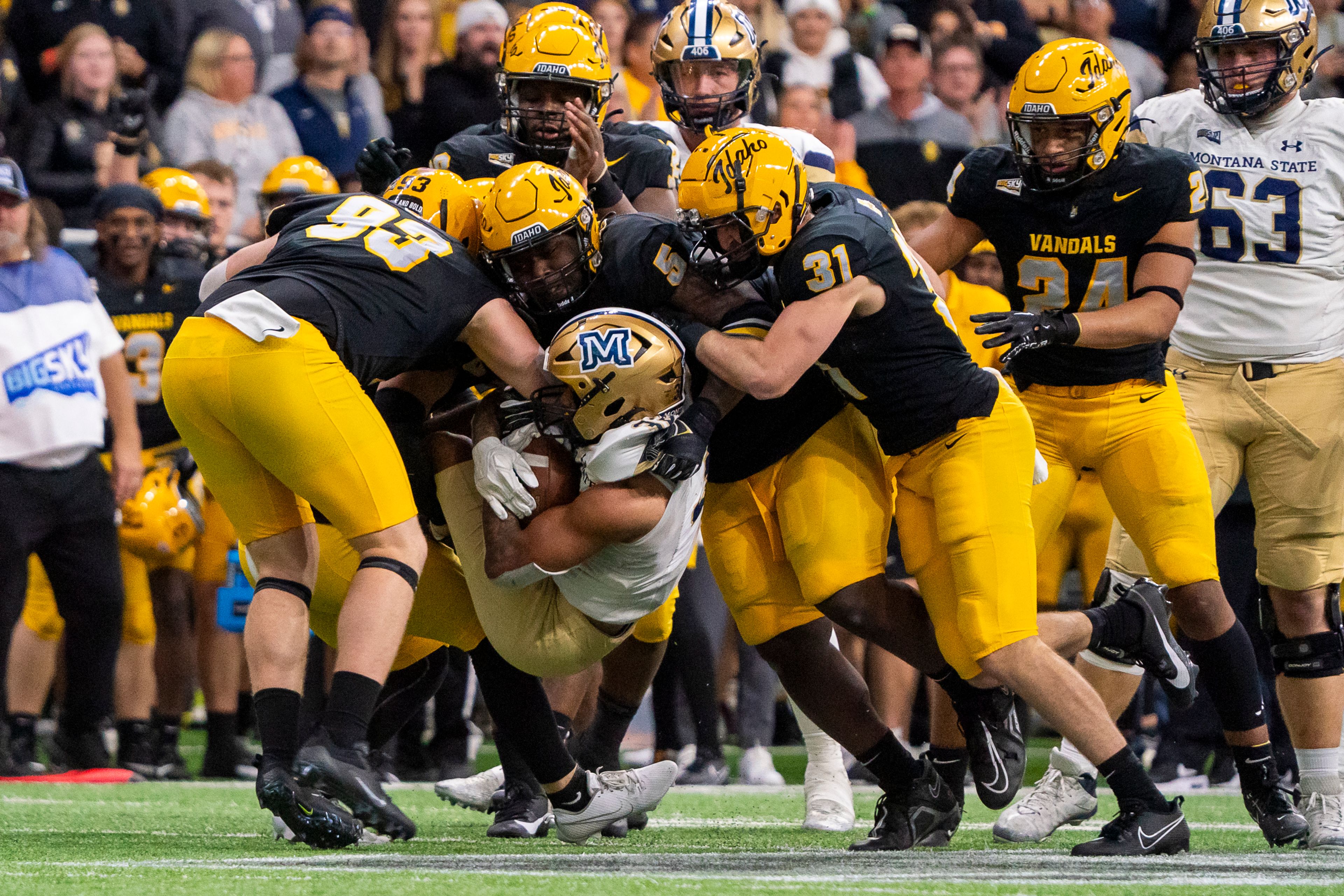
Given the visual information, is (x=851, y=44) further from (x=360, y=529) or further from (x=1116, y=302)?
(x=360, y=529)

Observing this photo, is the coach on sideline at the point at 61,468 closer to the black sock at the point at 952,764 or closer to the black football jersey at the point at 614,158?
the black football jersey at the point at 614,158

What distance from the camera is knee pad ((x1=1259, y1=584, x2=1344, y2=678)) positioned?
4.98 metres

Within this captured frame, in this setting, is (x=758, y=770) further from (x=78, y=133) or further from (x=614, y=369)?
(x=78, y=133)

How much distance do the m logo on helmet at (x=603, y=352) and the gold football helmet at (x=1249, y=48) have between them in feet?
7.25

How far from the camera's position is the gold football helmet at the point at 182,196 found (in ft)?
25.3

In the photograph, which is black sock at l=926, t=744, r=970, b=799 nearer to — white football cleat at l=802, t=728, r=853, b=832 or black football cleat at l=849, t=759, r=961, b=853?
black football cleat at l=849, t=759, r=961, b=853

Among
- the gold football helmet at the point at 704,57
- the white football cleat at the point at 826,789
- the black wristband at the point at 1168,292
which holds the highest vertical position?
the gold football helmet at the point at 704,57

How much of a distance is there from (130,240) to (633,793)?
12.8 feet

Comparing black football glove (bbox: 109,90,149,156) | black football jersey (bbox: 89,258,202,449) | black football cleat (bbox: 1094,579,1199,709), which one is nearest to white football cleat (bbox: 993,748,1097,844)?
black football cleat (bbox: 1094,579,1199,709)

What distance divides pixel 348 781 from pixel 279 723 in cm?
38

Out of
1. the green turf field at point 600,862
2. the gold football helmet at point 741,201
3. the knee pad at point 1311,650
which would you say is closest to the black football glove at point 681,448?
the gold football helmet at point 741,201

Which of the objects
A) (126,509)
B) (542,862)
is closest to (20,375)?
(126,509)

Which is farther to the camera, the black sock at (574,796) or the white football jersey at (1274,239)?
the white football jersey at (1274,239)

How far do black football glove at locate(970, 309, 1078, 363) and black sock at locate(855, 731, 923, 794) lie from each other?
106 cm
